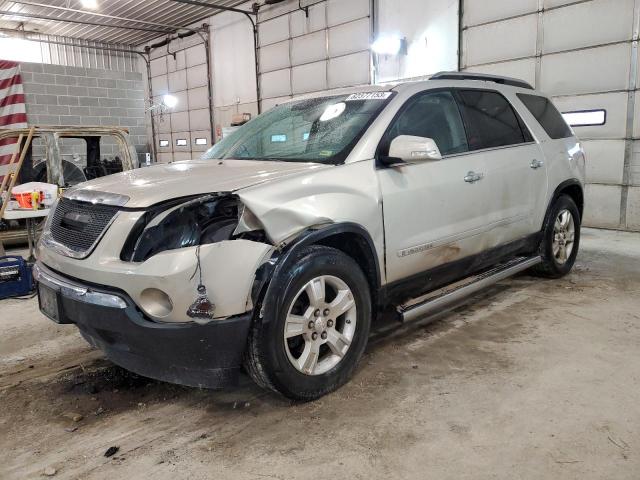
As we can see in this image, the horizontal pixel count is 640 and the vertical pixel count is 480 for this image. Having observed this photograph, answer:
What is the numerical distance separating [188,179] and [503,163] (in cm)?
230

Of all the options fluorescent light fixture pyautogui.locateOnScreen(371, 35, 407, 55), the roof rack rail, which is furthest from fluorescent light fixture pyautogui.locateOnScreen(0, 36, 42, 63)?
the roof rack rail

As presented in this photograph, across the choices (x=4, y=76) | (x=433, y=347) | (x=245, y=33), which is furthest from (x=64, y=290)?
(x=245, y=33)

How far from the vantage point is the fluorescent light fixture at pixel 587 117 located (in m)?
8.07

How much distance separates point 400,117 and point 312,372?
5.14ft

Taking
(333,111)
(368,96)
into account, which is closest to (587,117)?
(368,96)

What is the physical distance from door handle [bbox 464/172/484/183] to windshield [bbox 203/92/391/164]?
2.45ft

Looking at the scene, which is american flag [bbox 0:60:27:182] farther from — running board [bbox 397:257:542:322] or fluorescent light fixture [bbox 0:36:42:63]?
running board [bbox 397:257:542:322]

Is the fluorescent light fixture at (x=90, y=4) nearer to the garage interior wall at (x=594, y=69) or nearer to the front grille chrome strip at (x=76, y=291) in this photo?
the garage interior wall at (x=594, y=69)

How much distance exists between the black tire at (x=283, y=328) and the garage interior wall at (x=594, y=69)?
23.0 feet

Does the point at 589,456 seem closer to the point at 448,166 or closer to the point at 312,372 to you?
the point at 312,372

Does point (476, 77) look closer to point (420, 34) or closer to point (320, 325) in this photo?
point (320, 325)

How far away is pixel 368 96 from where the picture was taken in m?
3.23

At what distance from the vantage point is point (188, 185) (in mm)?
2393

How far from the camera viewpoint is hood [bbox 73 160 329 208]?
232 cm
